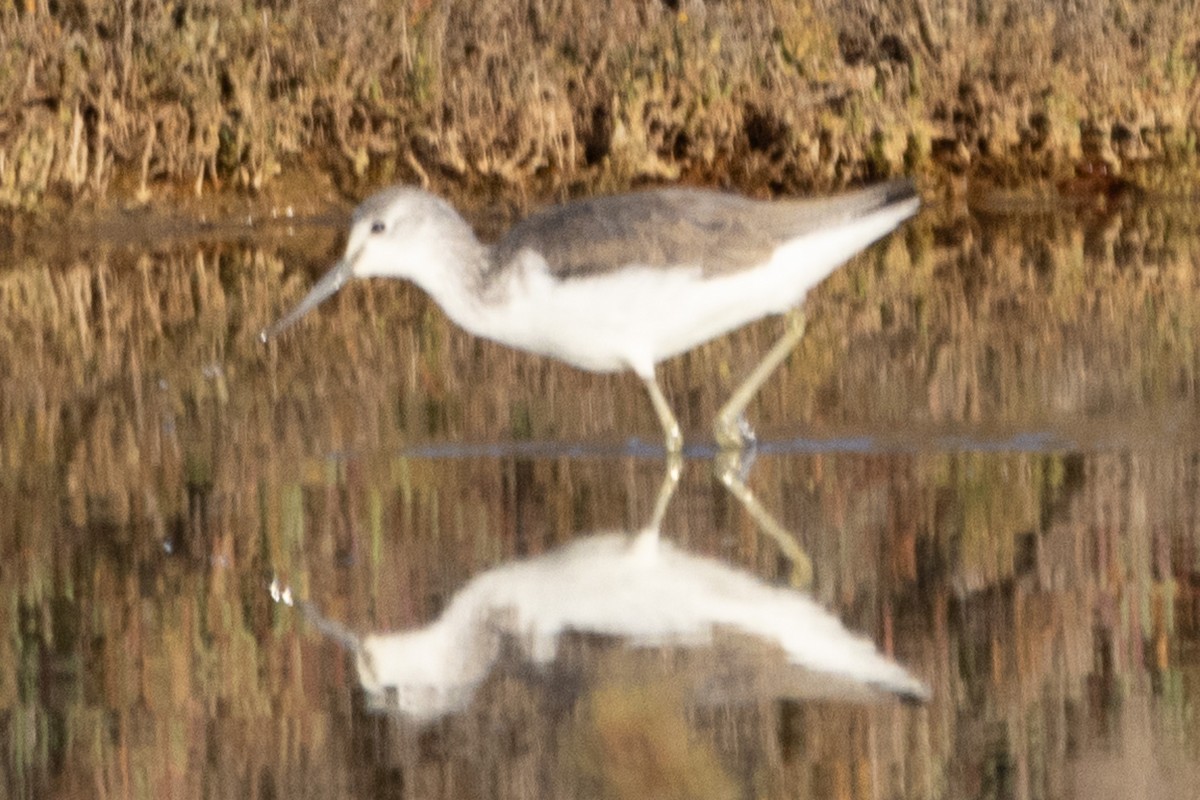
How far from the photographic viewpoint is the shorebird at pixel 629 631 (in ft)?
17.8

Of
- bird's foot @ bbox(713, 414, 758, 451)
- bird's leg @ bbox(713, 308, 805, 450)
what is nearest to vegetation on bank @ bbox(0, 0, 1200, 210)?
bird's leg @ bbox(713, 308, 805, 450)

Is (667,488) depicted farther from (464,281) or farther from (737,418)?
(464,281)

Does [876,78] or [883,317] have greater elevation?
[876,78]

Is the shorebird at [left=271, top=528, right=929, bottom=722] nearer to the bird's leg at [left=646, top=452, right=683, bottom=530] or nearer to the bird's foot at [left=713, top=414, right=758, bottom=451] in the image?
the bird's leg at [left=646, top=452, right=683, bottom=530]

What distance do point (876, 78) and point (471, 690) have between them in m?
10.2

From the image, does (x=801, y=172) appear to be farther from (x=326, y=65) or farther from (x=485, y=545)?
(x=485, y=545)

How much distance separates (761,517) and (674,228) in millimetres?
1075

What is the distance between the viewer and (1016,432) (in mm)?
7957

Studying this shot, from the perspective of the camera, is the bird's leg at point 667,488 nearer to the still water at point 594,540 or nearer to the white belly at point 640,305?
the still water at point 594,540

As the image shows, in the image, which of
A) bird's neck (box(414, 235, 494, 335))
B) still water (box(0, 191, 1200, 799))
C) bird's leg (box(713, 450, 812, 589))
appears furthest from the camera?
bird's neck (box(414, 235, 494, 335))

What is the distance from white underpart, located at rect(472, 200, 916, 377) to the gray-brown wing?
0.03 m

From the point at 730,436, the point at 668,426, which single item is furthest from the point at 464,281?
the point at 730,436

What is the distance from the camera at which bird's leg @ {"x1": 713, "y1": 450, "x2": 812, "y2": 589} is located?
6402 millimetres

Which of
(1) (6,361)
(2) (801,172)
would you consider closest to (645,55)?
(2) (801,172)
